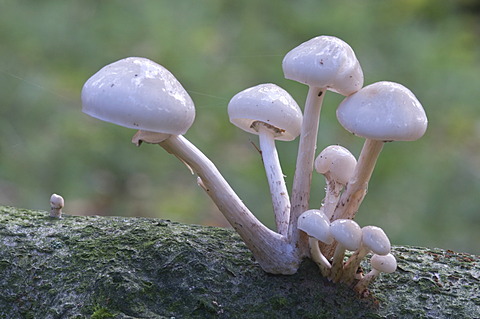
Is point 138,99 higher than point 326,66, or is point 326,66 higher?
point 326,66

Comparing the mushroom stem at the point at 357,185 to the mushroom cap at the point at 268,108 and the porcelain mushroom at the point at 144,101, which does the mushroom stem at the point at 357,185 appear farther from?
the porcelain mushroom at the point at 144,101

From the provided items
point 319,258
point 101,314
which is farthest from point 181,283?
point 319,258

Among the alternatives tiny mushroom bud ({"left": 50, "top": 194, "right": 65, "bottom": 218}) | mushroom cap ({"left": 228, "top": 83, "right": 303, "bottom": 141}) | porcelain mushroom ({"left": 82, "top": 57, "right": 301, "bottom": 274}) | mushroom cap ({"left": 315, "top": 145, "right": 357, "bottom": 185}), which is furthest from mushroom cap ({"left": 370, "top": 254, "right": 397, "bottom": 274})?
tiny mushroom bud ({"left": 50, "top": 194, "right": 65, "bottom": 218})

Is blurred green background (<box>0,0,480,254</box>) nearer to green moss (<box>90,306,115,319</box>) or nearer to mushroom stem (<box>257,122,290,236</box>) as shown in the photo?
mushroom stem (<box>257,122,290,236</box>)

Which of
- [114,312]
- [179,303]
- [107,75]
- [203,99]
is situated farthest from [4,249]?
[203,99]

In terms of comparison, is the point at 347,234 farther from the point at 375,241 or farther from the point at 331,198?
the point at 331,198

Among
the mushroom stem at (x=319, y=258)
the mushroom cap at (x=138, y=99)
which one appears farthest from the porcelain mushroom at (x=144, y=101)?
the mushroom stem at (x=319, y=258)
